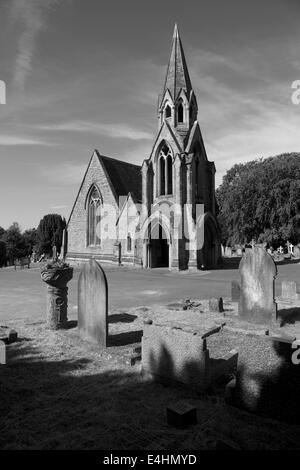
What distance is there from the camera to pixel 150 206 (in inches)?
1098

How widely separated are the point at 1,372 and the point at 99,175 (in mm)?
28525

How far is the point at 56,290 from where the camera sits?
8.51 meters

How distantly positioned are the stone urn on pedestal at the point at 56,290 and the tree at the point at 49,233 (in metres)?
50.9

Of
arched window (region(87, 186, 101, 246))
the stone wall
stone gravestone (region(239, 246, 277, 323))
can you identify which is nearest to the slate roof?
the stone wall

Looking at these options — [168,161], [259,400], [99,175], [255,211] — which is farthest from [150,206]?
[259,400]

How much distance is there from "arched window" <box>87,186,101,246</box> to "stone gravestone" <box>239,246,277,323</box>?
24.9 m

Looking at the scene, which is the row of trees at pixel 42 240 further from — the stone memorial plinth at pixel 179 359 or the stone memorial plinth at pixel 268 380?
the stone memorial plinth at pixel 268 380

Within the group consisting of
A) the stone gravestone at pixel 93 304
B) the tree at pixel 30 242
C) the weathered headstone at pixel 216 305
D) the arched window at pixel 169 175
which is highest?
the arched window at pixel 169 175

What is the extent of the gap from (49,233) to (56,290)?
172 ft

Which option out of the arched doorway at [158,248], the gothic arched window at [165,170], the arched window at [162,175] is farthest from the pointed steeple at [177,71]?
the arched doorway at [158,248]

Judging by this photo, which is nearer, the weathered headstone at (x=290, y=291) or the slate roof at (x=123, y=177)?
the weathered headstone at (x=290, y=291)

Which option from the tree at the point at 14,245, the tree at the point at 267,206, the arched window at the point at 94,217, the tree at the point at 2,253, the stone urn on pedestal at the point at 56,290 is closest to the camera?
the stone urn on pedestal at the point at 56,290

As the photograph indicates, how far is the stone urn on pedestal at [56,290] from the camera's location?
8242mm

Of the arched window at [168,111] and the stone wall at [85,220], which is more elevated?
the arched window at [168,111]
